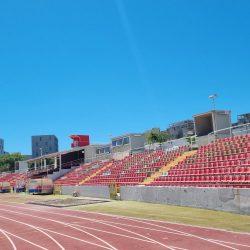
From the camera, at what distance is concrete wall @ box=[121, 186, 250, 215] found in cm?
1397

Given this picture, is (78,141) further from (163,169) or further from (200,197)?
(200,197)

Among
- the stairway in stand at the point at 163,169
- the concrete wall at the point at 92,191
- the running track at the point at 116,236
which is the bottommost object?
the running track at the point at 116,236

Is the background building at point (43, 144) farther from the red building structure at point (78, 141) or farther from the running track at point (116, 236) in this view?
the running track at point (116, 236)

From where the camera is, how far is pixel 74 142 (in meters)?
54.8

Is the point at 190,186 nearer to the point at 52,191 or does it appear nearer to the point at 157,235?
the point at 157,235

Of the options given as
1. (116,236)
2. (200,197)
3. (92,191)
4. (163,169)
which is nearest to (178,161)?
(163,169)

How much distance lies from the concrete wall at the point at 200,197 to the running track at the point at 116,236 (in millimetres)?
3373

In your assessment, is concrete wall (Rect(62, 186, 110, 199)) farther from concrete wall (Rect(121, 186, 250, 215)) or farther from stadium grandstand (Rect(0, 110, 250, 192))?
concrete wall (Rect(121, 186, 250, 215))

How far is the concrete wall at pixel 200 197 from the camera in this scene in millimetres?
13969

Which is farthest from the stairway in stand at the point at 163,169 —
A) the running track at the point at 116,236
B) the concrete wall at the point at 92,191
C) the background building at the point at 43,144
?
the background building at the point at 43,144

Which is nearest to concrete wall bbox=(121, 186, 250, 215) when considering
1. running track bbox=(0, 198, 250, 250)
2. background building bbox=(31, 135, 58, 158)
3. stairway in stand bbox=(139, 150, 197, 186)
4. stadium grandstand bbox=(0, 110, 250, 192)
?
stadium grandstand bbox=(0, 110, 250, 192)

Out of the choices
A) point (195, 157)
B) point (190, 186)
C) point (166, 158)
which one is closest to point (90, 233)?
point (190, 186)

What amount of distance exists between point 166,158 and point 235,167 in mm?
9933

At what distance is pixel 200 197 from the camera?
1627 cm
